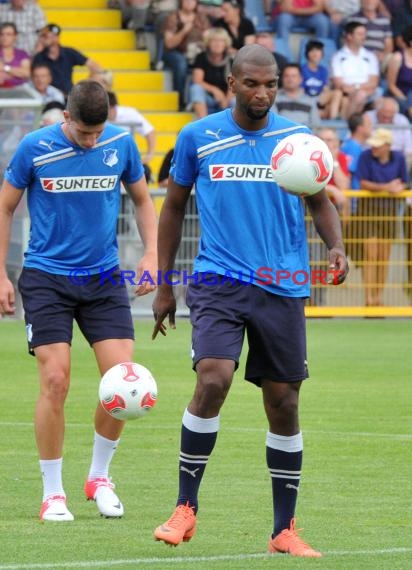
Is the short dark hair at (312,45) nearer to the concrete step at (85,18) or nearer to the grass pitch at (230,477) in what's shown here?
the concrete step at (85,18)

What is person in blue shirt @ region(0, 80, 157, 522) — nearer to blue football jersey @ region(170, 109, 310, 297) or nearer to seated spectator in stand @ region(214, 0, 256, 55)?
blue football jersey @ region(170, 109, 310, 297)

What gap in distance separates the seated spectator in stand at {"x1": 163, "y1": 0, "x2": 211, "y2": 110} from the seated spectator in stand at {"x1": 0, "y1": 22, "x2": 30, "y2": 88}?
9.26 ft

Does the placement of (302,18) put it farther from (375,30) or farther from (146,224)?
(146,224)

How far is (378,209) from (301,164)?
13802 mm

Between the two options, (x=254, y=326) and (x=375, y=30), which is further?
(x=375, y=30)

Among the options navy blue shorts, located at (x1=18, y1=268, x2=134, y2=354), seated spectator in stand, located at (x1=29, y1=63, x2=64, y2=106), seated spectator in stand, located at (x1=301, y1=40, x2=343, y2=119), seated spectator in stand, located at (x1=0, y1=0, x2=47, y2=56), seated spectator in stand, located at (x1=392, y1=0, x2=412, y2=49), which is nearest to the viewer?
navy blue shorts, located at (x1=18, y1=268, x2=134, y2=354)

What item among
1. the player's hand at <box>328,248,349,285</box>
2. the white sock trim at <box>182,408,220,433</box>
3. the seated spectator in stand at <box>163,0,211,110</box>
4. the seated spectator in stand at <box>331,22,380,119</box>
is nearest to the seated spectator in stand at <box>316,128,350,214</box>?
the seated spectator in stand at <box>331,22,380,119</box>

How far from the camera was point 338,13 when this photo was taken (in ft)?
88.1

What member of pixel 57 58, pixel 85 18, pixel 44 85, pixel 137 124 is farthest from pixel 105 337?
pixel 85 18

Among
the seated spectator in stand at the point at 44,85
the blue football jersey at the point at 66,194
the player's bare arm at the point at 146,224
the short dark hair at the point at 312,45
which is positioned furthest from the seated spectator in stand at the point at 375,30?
the blue football jersey at the point at 66,194

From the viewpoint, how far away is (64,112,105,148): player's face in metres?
8.49

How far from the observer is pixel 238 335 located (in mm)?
7402

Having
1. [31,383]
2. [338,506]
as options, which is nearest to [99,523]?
[338,506]

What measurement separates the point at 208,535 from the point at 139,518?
607mm
